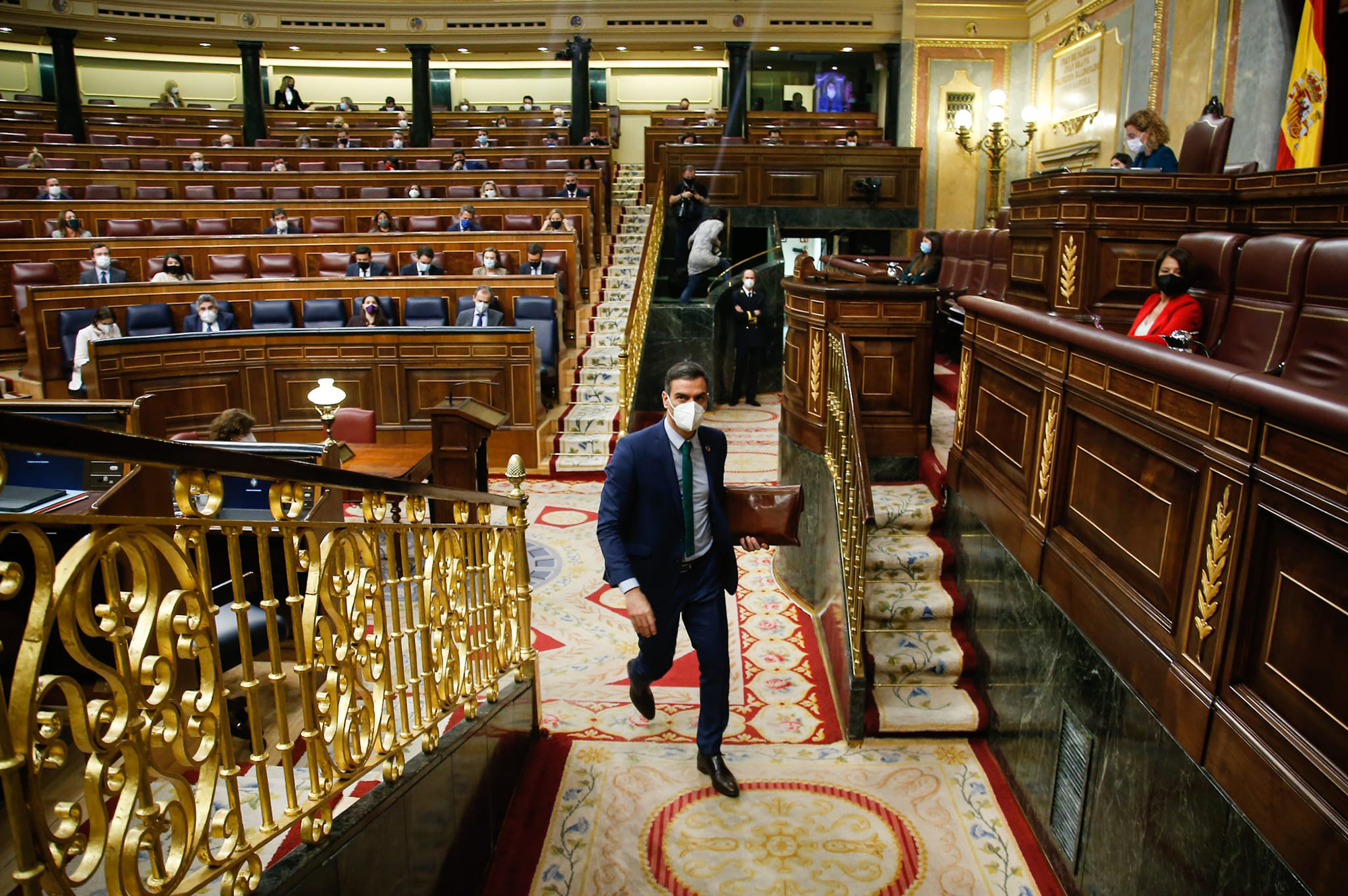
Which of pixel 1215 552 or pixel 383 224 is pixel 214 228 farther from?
pixel 1215 552

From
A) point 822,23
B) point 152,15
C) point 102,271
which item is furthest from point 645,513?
point 152,15

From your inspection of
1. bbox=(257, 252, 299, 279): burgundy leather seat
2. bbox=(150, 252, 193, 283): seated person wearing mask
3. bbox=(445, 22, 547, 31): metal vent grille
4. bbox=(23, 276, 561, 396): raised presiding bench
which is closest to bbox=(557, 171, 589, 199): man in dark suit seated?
bbox=(23, 276, 561, 396): raised presiding bench

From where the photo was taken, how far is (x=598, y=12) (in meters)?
15.3

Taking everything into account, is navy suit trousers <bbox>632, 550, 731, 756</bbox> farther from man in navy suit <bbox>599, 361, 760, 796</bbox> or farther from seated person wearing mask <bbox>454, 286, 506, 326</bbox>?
seated person wearing mask <bbox>454, 286, 506, 326</bbox>

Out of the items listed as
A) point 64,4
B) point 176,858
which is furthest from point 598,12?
point 176,858

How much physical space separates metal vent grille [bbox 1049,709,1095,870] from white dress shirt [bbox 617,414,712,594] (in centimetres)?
131

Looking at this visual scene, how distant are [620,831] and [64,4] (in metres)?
18.0

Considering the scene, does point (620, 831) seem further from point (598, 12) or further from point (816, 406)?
point (598, 12)

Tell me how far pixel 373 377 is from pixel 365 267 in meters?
1.68

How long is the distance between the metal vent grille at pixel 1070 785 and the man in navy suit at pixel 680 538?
108 centimetres

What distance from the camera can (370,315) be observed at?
308 inches

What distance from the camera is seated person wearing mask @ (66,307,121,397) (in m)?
7.27

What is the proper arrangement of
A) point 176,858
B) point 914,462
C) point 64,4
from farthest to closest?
point 64,4 < point 914,462 < point 176,858

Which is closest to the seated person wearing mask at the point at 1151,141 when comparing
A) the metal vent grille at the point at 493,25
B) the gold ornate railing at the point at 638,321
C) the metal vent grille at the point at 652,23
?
the gold ornate railing at the point at 638,321
